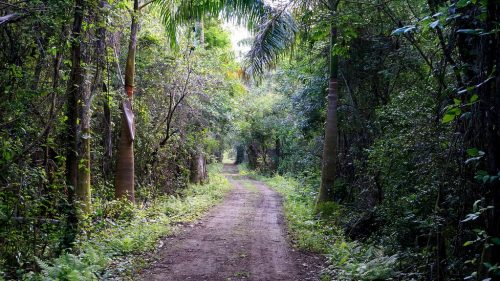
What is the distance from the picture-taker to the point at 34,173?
20.0ft

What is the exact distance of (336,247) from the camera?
8180 millimetres

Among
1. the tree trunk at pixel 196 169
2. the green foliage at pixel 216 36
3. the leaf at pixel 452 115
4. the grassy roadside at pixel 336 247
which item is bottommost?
the grassy roadside at pixel 336 247

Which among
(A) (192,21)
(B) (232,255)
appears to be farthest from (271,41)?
(B) (232,255)

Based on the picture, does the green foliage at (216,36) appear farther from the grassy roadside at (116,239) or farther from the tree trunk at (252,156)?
the tree trunk at (252,156)

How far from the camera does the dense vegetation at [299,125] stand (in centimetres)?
409

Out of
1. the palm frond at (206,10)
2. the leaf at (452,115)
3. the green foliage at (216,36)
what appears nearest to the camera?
the leaf at (452,115)

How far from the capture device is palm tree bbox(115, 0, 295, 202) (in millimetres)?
10086

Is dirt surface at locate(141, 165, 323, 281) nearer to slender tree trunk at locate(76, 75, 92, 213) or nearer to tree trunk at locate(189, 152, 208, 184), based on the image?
slender tree trunk at locate(76, 75, 92, 213)

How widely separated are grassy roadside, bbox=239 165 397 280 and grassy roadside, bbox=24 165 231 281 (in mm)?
3132

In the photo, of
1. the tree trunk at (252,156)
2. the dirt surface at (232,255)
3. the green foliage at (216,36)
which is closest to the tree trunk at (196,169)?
the green foliage at (216,36)

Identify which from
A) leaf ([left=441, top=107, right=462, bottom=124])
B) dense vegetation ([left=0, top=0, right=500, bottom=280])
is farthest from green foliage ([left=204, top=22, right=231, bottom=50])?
leaf ([left=441, top=107, right=462, bottom=124])

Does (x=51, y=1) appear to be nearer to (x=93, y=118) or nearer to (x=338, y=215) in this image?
(x=93, y=118)

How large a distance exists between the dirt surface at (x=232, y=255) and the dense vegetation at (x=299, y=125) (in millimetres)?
519

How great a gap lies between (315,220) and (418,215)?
189 inches
